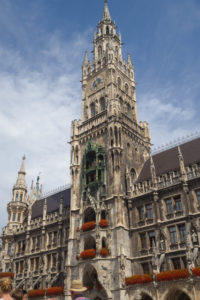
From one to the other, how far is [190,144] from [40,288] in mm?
26265

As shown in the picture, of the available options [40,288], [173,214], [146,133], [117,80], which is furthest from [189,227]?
[117,80]

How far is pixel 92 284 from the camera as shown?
29891 mm

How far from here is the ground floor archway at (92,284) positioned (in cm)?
2873

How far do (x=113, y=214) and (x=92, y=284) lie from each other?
24.0 ft

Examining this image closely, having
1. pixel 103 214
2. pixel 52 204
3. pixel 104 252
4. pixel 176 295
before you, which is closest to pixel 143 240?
pixel 104 252

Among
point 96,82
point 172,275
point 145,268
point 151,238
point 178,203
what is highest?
point 96,82

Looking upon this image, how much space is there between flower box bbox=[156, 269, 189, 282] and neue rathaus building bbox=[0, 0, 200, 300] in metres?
0.11

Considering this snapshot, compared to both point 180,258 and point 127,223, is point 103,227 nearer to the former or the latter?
point 127,223

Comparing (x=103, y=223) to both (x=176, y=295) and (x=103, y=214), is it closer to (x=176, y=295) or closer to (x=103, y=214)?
(x=103, y=214)

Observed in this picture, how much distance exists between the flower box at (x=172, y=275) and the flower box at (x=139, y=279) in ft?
3.18

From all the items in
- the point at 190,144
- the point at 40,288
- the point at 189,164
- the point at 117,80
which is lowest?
the point at 40,288

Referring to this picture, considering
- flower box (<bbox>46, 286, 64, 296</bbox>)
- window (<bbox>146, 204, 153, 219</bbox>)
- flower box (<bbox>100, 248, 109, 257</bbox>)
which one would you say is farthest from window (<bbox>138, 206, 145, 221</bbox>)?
flower box (<bbox>46, 286, 64, 296</bbox>)

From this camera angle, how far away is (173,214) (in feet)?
97.7

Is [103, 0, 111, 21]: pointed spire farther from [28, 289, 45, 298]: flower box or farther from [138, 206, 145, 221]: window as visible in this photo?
[28, 289, 45, 298]: flower box
